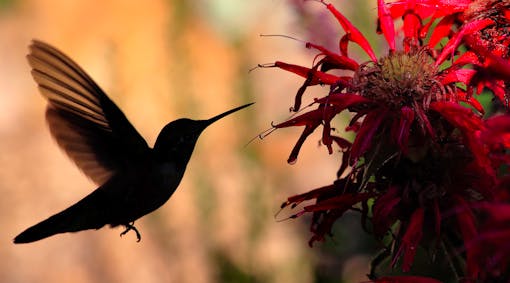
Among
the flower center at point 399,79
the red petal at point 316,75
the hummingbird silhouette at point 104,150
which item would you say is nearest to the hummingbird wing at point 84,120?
the hummingbird silhouette at point 104,150

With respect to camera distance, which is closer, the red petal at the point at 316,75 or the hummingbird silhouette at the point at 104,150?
the red petal at the point at 316,75

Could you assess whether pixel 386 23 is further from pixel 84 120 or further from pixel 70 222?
pixel 70 222

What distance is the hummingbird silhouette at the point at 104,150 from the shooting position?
1764 millimetres

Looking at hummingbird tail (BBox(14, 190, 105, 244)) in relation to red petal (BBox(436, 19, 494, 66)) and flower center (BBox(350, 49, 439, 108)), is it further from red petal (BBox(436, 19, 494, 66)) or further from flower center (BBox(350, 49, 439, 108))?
red petal (BBox(436, 19, 494, 66))

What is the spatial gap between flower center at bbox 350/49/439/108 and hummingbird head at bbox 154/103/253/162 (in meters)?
0.37

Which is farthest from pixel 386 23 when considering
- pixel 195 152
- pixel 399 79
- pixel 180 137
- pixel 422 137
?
pixel 195 152

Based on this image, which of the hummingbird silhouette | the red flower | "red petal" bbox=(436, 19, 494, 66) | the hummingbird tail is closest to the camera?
the red flower

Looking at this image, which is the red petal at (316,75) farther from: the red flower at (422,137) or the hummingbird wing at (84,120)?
the hummingbird wing at (84,120)

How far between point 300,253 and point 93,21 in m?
2.05

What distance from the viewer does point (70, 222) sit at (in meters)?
1.92

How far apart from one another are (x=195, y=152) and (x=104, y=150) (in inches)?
64.5

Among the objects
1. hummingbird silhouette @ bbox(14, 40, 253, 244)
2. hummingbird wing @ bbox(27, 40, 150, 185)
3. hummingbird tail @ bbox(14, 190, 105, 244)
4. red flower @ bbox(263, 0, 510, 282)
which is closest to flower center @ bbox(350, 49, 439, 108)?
red flower @ bbox(263, 0, 510, 282)

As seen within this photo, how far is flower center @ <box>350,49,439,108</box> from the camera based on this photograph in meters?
1.54

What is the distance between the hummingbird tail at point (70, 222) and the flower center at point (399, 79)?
27.2 inches
